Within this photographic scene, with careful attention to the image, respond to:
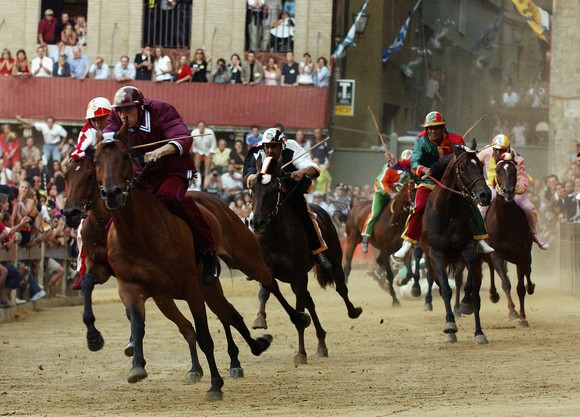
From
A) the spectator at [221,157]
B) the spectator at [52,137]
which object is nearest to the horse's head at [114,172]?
the spectator at [221,157]

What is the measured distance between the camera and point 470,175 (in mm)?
14945

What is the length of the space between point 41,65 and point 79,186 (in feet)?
79.1

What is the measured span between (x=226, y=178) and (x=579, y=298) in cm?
1056

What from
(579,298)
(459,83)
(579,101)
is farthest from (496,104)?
(579,298)

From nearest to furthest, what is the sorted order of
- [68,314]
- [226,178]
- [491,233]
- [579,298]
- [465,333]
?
[465,333]
[491,233]
[68,314]
[579,298]
[226,178]

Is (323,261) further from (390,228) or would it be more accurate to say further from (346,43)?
(346,43)

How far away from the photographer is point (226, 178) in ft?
98.2

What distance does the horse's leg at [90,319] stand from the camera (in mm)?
12500

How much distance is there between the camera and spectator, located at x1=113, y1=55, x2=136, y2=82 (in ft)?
107

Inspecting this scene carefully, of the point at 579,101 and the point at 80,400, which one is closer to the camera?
the point at 80,400

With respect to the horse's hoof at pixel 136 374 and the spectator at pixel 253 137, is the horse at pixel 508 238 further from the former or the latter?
the spectator at pixel 253 137

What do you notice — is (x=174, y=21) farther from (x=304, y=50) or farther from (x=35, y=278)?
(x=35, y=278)

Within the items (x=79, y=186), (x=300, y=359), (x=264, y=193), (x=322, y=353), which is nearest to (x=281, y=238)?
(x=264, y=193)

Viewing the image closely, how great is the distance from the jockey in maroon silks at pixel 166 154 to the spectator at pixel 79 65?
2267cm
